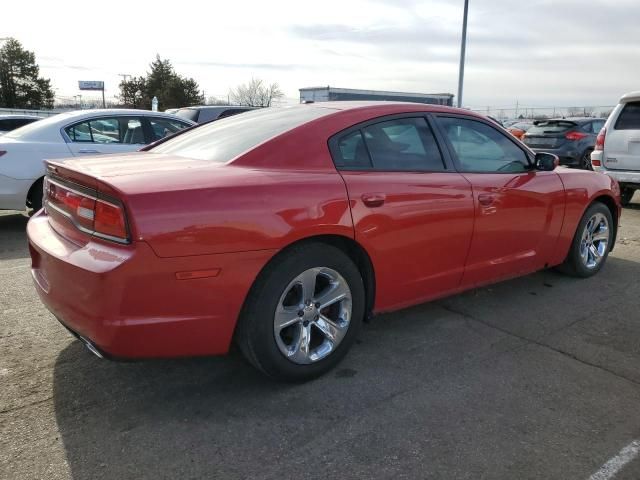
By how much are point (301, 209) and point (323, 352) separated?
→ 0.85m

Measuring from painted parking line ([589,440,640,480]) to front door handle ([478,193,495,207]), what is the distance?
1.70 metres

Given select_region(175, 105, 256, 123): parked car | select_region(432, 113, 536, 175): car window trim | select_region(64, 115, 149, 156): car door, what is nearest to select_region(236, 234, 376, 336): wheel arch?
select_region(432, 113, 536, 175): car window trim

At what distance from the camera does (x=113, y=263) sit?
235cm

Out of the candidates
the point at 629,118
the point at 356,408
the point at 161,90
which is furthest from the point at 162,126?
the point at 161,90

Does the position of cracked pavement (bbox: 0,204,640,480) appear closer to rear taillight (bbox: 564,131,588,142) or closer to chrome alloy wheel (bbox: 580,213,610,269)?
chrome alloy wheel (bbox: 580,213,610,269)

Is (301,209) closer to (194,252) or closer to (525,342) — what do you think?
(194,252)

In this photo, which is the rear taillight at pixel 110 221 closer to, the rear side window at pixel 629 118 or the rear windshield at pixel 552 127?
the rear side window at pixel 629 118

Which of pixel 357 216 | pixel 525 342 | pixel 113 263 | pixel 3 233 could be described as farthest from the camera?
pixel 3 233

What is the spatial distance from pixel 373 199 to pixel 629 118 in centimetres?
715

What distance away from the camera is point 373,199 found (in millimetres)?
3088

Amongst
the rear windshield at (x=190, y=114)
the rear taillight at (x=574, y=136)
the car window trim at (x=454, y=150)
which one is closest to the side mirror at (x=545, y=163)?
the car window trim at (x=454, y=150)

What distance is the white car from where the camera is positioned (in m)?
6.30

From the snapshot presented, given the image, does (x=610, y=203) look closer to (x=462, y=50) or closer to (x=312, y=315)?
(x=312, y=315)

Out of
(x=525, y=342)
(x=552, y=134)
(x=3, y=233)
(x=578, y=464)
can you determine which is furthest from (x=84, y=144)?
(x=552, y=134)
